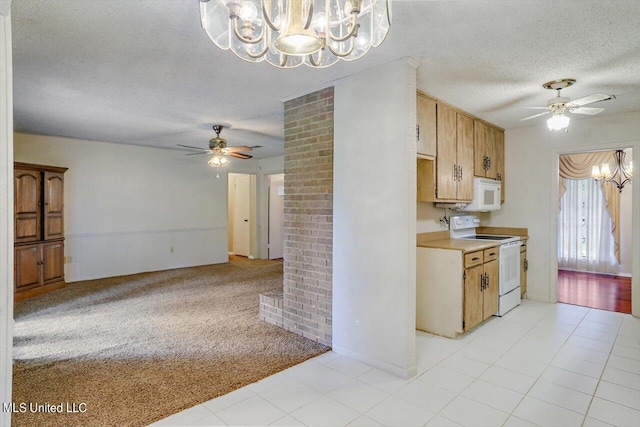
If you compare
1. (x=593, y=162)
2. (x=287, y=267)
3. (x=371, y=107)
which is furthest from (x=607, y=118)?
(x=287, y=267)

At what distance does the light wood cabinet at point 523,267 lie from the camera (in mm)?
4520

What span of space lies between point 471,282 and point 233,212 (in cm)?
689

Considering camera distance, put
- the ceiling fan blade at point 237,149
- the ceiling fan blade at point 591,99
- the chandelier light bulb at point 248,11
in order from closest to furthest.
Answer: the chandelier light bulb at point 248,11
the ceiling fan blade at point 591,99
the ceiling fan blade at point 237,149

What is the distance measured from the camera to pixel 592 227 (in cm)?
621

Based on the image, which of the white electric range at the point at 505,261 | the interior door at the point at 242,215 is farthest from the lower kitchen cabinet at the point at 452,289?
the interior door at the point at 242,215

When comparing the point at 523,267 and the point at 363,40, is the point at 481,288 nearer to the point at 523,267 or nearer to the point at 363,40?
the point at 523,267

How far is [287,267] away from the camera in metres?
3.49

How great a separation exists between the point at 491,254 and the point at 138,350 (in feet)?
11.9

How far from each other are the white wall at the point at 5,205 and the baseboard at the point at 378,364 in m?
2.20

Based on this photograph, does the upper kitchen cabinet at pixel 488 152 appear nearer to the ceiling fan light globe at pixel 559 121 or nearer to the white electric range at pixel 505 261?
the white electric range at pixel 505 261

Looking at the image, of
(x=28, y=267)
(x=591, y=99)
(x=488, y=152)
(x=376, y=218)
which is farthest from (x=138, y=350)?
(x=488, y=152)

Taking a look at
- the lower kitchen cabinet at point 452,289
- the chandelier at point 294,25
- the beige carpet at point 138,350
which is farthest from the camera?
the lower kitchen cabinet at point 452,289

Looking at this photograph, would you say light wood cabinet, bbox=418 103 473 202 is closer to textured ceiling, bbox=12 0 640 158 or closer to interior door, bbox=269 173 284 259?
textured ceiling, bbox=12 0 640 158

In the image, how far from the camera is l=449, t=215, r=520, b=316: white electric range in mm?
3896
